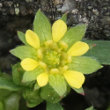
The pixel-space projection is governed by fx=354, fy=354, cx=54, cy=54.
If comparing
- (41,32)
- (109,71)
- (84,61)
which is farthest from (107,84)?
(41,32)

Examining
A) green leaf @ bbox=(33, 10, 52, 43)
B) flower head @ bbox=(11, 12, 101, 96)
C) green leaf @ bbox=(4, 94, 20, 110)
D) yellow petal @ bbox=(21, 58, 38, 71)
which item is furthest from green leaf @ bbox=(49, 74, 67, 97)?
green leaf @ bbox=(4, 94, 20, 110)

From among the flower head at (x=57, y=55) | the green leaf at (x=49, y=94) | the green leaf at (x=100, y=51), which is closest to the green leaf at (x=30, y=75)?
the flower head at (x=57, y=55)

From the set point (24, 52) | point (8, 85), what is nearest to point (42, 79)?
point (24, 52)

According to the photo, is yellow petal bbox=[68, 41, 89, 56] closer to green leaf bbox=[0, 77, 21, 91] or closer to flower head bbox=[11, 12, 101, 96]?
flower head bbox=[11, 12, 101, 96]

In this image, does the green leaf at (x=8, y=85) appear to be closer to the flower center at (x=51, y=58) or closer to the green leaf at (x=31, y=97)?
the green leaf at (x=31, y=97)

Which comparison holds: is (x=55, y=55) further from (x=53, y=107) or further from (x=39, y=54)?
(x=53, y=107)

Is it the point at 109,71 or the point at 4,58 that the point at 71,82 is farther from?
the point at 4,58
